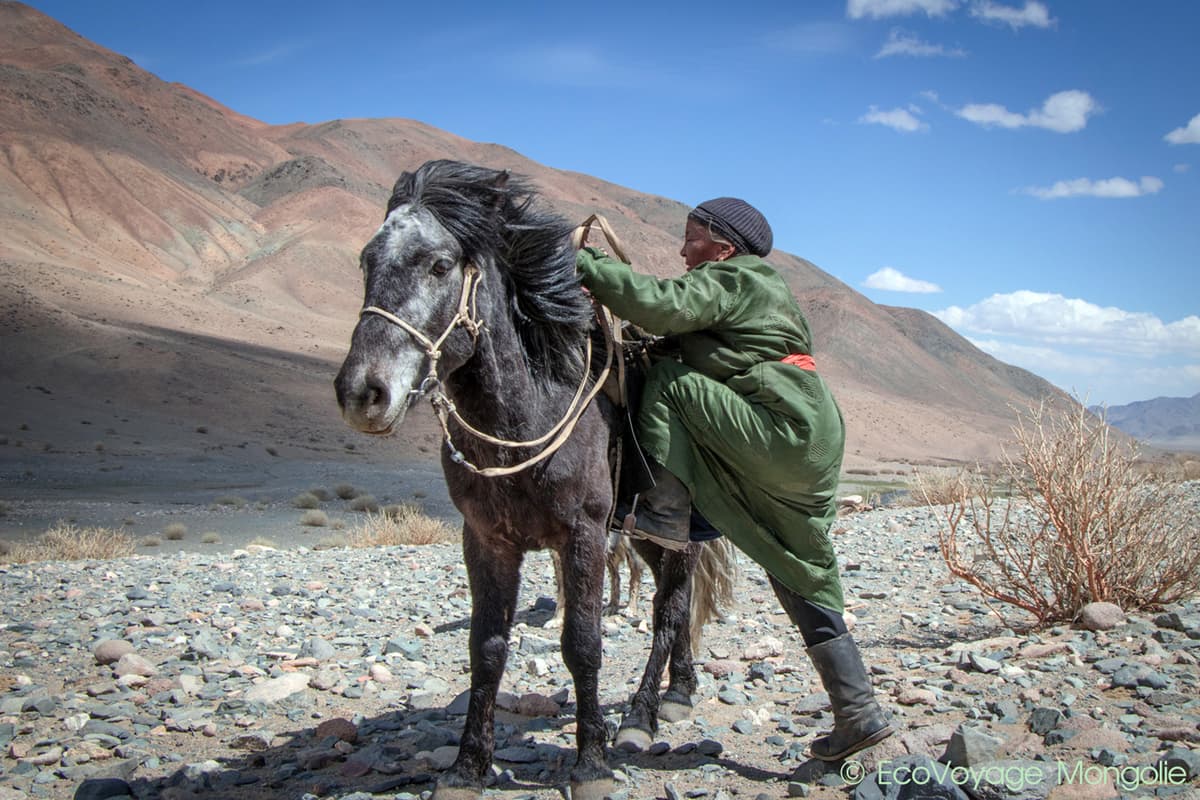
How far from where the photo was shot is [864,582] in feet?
28.9

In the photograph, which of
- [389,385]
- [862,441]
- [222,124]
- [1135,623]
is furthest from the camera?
[222,124]

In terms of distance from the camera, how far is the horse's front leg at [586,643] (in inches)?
152

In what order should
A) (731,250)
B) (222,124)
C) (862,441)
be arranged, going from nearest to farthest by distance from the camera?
1. (731,250)
2. (862,441)
3. (222,124)

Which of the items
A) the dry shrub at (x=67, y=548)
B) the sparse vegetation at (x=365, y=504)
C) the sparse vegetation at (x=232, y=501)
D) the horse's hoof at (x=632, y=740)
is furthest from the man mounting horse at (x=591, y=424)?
the sparse vegetation at (x=232, y=501)

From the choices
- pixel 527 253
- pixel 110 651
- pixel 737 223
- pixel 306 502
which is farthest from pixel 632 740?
pixel 306 502

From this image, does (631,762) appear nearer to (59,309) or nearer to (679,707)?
(679,707)

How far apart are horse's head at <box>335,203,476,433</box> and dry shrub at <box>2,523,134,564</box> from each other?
30.8 feet

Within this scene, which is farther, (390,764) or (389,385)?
(390,764)

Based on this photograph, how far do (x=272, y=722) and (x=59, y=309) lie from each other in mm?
38856

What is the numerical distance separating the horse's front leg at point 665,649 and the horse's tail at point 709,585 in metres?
0.22

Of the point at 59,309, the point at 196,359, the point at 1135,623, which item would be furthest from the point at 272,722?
the point at 59,309

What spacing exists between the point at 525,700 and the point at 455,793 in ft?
4.68

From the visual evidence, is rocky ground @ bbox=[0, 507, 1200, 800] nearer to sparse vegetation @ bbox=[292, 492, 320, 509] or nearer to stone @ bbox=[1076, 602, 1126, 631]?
stone @ bbox=[1076, 602, 1126, 631]

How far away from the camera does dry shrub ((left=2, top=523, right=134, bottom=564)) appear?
10.9 metres
